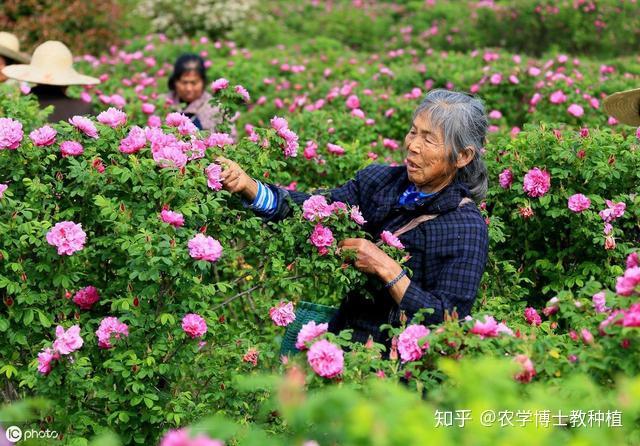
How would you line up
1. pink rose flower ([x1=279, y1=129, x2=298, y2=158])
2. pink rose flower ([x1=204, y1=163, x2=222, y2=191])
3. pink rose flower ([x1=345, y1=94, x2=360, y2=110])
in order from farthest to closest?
pink rose flower ([x1=345, y1=94, x2=360, y2=110])
pink rose flower ([x1=279, y1=129, x2=298, y2=158])
pink rose flower ([x1=204, y1=163, x2=222, y2=191])

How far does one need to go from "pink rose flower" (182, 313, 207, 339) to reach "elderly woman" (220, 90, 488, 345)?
47 centimetres

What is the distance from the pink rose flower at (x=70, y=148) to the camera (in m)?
2.93

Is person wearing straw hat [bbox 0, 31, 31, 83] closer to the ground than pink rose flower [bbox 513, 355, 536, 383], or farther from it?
closer to the ground

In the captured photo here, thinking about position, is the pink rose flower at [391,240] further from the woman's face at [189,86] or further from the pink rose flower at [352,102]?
the woman's face at [189,86]

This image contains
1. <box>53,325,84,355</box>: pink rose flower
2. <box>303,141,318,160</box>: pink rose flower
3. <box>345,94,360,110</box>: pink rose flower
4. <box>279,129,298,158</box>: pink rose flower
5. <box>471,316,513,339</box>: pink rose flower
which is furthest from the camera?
<box>345,94,360,110</box>: pink rose flower

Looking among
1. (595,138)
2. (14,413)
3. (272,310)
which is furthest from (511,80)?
(14,413)

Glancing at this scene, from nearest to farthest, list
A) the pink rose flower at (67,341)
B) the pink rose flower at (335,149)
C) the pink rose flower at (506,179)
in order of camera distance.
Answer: the pink rose flower at (67,341) < the pink rose flower at (506,179) < the pink rose flower at (335,149)

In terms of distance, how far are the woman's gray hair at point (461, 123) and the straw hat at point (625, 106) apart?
102 cm

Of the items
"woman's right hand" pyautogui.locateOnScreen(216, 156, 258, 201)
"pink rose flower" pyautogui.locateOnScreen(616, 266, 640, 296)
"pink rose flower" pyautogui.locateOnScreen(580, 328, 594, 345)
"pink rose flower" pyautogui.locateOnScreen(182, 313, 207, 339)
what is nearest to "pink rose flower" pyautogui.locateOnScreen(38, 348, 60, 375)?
"pink rose flower" pyautogui.locateOnScreen(182, 313, 207, 339)

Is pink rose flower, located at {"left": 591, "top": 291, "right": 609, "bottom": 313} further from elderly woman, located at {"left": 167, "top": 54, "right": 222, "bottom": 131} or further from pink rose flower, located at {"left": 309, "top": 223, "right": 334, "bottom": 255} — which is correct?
elderly woman, located at {"left": 167, "top": 54, "right": 222, "bottom": 131}

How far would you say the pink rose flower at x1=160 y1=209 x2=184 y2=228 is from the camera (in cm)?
268

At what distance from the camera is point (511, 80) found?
6719 mm

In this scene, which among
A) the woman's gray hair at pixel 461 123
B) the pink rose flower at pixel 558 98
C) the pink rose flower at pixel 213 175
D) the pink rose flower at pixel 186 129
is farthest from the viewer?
the pink rose flower at pixel 558 98

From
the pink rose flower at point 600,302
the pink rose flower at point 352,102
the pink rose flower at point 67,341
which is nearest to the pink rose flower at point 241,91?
the pink rose flower at point 67,341
